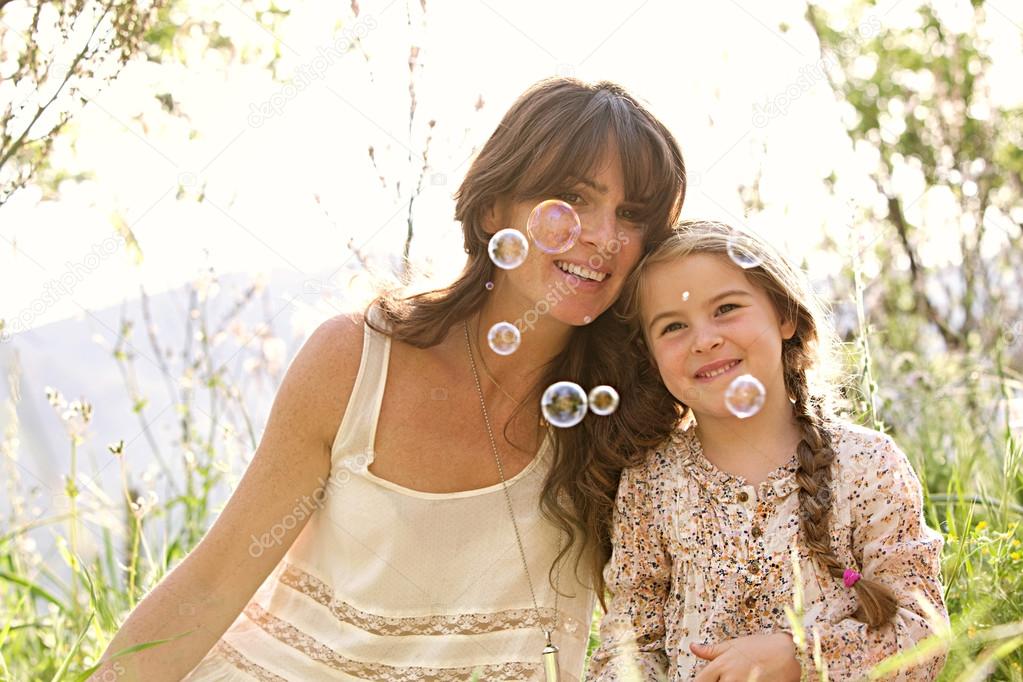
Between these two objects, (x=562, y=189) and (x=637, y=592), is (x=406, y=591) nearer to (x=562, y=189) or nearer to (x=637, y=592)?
(x=637, y=592)

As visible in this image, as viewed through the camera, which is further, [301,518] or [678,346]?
[301,518]

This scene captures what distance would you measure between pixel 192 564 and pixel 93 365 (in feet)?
16.9

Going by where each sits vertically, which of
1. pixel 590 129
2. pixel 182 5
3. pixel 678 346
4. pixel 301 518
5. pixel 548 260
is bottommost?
pixel 301 518

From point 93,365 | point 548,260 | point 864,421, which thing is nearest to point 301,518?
point 548,260

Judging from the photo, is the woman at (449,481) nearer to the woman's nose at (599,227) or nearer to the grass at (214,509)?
the woman's nose at (599,227)

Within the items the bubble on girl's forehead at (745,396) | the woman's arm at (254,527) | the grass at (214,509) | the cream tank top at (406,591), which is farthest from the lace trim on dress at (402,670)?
the bubble on girl's forehead at (745,396)

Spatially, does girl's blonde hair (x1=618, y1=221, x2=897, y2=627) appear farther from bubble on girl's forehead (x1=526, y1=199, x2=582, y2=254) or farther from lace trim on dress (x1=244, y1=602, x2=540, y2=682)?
lace trim on dress (x1=244, y1=602, x2=540, y2=682)

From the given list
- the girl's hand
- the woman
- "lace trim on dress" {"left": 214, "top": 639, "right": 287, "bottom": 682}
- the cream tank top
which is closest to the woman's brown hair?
the woman

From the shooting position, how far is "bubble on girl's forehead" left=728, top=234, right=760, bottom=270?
8.29 ft

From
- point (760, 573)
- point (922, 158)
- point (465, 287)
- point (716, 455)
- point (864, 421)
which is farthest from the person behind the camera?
point (922, 158)

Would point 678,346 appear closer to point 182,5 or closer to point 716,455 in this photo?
point 716,455

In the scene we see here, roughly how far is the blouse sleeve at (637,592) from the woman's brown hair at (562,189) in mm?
112

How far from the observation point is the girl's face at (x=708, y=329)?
2477 millimetres

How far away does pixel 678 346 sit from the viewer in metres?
2.51
